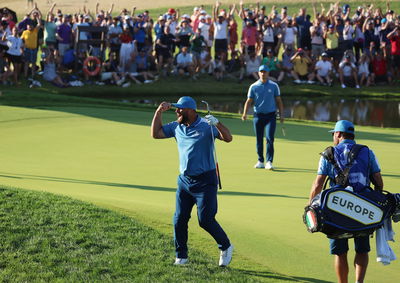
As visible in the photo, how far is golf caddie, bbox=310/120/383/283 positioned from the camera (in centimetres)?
798

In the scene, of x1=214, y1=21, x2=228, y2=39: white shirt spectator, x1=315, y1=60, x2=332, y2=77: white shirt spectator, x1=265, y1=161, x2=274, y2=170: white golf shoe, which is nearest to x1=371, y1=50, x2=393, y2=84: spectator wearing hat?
x1=315, y1=60, x2=332, y2=77: white shirt spectator

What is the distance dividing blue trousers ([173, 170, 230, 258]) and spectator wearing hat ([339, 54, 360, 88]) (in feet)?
82.1

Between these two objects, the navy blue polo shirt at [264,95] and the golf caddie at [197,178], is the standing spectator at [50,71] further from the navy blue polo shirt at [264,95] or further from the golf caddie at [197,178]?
the golf caddie at [197,178]

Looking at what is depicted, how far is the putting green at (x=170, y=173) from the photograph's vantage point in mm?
9797

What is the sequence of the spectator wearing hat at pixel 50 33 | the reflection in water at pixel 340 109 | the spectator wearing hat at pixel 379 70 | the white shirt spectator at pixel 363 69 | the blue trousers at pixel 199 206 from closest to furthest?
the blue trousers at pixel 199 206
the reflection in water at pixel 340 109
the spectator wearing hat at pixel 50 33
the white shirt spectator at pixel 363 69
the spectator wearing hat at pixel 379 70

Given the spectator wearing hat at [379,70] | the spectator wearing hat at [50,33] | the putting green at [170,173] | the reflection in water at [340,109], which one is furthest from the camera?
the spectator wearing hat at [379,70]

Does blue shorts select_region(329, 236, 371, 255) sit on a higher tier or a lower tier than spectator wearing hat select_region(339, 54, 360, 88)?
higher

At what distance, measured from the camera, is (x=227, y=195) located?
13.3 meters

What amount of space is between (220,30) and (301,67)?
3.69 meters

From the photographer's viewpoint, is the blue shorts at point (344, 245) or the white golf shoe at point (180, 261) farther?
the white golf shoe at point (180, 261)

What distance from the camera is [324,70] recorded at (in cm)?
3319

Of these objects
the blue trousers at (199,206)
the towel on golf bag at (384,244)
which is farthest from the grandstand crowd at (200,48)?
the towel on golf bag at (384,244)

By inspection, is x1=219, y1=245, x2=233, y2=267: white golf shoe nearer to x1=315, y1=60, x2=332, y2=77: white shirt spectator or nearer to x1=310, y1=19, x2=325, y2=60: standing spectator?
x1=315, y1=60, x2=332, y2=77: white shirt spectator

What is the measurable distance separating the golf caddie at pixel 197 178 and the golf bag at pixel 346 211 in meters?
1.39
